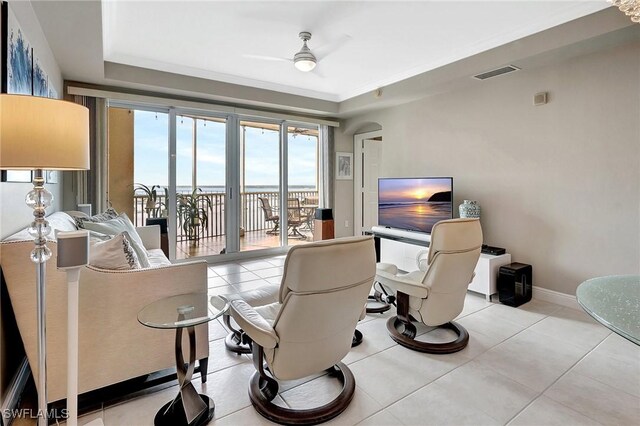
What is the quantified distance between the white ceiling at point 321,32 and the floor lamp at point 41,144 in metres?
1.99

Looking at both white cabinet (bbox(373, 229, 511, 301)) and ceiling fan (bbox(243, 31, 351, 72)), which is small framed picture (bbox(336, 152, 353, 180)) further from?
ceiling fan (bbox(243, 31, 351, 72))

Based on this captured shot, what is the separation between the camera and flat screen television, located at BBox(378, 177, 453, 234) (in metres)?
4.12

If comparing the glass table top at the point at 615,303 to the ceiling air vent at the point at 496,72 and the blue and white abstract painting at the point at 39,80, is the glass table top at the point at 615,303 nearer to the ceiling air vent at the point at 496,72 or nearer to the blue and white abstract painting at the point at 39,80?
the ceiling air vent at the point at 496,72

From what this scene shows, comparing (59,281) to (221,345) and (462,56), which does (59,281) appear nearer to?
(221,345)

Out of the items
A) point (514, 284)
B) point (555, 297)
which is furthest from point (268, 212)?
point (555, 297)

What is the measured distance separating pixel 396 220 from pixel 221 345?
305 cm

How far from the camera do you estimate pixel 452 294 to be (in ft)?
7.86

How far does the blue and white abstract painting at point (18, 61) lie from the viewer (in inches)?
69.7

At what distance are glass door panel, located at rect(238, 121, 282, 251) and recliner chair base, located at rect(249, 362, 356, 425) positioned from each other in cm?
380

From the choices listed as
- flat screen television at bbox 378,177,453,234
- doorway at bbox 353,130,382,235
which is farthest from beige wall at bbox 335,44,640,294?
doorway at bbox 353,130,382,235

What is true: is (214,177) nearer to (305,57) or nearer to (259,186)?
(259,186)

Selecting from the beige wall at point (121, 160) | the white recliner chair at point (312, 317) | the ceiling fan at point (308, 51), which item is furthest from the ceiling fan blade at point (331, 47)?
the beige wall at point (121, 160)

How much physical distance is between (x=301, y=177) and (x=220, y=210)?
1.64 metres
